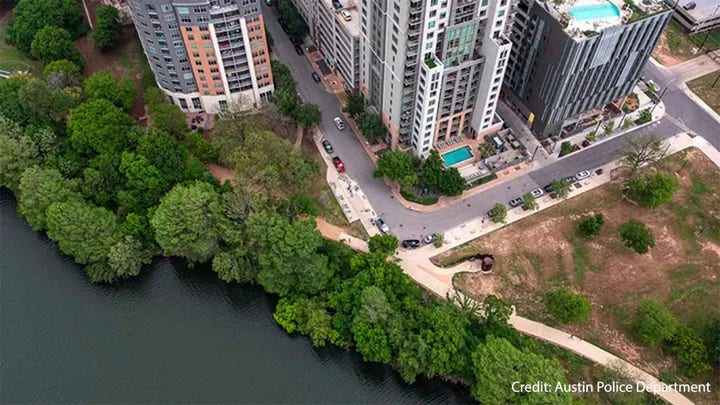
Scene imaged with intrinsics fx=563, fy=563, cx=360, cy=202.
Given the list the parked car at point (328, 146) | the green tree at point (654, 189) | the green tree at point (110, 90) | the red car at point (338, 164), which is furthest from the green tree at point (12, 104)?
the green tree at point (654, 189)

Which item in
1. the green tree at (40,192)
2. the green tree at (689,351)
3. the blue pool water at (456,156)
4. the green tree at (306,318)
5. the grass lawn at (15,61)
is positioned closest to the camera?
the green tree at (689,351)

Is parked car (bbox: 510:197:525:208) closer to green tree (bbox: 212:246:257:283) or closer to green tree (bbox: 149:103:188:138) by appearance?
green tree (bbox: 212:246:257:283)

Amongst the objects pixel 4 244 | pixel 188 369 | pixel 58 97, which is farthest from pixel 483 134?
pixel 4 244

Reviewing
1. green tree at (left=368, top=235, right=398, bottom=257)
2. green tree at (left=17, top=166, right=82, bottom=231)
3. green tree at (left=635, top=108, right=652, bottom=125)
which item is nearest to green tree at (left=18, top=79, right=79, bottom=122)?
green tree at (left=17, top=166, right=82, bottom=231)

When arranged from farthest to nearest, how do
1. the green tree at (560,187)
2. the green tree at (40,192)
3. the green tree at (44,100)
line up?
the green tree at (44,100) → the green tree at (560,187) → the green tree at (40,192)

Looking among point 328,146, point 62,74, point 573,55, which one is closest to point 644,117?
point 573,55

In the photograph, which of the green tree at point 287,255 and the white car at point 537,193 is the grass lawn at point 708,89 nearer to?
→ the white car at point 537,193

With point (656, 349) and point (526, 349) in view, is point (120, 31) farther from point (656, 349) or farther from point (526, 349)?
point (656, 349)
